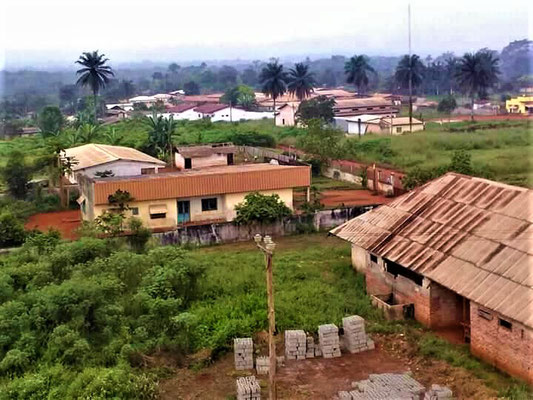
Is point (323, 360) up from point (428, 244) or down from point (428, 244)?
down

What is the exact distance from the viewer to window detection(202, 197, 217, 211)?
83.8ft

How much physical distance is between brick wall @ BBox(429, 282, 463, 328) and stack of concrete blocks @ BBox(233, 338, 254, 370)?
419 cm

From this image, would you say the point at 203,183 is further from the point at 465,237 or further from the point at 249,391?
the point at 249,391

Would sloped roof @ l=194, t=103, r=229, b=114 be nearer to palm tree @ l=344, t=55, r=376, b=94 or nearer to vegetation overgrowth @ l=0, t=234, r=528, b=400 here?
palm tree @ l=344, t=55, r=376, b=94

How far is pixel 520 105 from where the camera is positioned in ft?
238

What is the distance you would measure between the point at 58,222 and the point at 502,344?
2018 cm

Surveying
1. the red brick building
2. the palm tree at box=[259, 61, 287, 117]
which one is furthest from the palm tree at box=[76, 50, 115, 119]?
the red brick building

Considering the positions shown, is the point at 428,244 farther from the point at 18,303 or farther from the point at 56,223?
the point at 56,223

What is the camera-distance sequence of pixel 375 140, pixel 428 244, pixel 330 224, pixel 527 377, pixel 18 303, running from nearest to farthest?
1. pixel 527 377
2. pixel 18 303
3. pixel 428 244
4. pixel 330 224
5. pixel 375 140

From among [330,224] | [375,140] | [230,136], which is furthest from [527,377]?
[230,136]

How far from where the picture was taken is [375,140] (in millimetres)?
44844

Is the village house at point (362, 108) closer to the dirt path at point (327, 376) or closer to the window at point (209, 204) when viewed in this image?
the window at point (209, 204)

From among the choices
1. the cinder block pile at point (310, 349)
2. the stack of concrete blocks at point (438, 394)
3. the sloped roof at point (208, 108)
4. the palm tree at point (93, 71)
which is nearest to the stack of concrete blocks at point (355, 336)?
the cinder block pile at point (310, 349)

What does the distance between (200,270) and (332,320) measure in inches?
140
